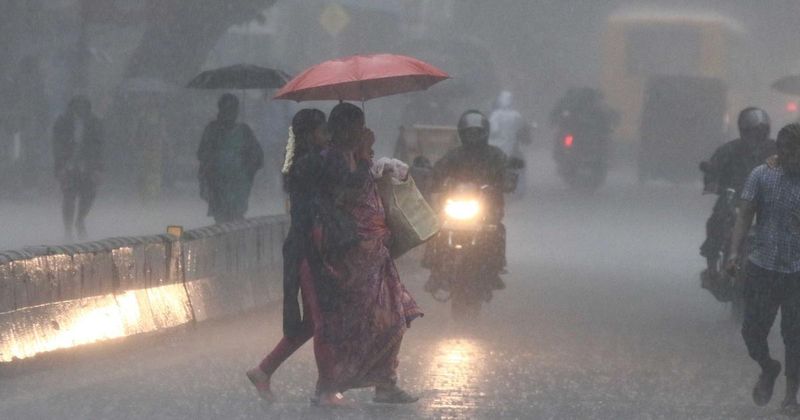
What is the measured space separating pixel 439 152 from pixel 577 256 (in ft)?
6.73

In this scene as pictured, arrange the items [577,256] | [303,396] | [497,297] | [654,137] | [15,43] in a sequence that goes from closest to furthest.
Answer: [303,396] → [497,297] → [577,256] → [15,43] → [654,137]

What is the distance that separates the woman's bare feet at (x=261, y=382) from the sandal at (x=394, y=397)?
563 millimetres

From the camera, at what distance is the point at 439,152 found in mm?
18328

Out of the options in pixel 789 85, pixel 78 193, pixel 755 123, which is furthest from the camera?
pixel 789 85

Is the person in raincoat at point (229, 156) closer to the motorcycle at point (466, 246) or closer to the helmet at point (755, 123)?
the motorcycle at point (466, 246)

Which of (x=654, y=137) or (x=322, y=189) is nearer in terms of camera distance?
(x=322, y=189)

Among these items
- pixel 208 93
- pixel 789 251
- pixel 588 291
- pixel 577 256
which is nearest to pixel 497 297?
pixel 588 291

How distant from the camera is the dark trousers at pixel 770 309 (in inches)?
314

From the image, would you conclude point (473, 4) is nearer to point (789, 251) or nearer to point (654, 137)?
point (654, 137)

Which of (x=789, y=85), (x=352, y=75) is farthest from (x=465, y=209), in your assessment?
(x=789, y=85)

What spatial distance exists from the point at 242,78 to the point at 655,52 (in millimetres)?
26427

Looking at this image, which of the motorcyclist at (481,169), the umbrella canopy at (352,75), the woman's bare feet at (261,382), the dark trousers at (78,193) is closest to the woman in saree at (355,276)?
the woman's bare feet at (261,382)

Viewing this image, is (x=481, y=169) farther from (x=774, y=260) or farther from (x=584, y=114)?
(x=584, y=114)

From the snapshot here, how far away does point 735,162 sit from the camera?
11.9 m
